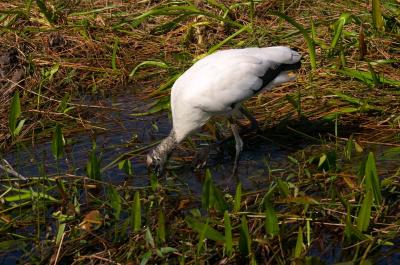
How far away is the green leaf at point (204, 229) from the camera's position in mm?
3471

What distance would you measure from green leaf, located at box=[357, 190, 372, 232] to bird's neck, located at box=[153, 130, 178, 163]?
1.77 m

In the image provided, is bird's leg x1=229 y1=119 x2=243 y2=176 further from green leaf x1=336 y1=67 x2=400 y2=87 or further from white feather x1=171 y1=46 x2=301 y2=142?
green leaf x1=336 y1=67 x2=400 y2=87

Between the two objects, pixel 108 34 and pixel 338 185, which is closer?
pixel 338 185

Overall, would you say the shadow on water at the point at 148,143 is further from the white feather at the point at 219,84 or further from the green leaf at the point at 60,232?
the green leaf at the point at 60,232

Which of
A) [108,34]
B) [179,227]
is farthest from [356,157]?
[108,34]

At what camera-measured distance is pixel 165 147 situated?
203 inches

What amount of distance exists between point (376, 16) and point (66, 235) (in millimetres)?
3097

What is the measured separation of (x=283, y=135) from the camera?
5.33 meters

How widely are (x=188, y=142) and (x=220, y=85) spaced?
2.31 ft

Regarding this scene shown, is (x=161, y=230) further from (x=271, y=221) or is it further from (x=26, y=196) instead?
(x=26, y=196)

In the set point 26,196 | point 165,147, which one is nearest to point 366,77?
point 165,147

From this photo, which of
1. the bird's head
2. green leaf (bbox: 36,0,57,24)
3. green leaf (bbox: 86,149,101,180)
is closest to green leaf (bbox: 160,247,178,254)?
green leaf (bbox: 86,149,101,180)

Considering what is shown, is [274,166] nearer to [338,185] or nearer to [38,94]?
[338,185]

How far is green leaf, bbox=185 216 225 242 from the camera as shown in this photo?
11.4ft
